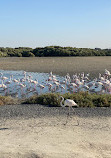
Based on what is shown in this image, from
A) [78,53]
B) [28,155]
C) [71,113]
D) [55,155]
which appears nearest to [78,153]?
[55,155]

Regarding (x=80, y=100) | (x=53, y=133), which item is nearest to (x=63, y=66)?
(x=80, y=100)

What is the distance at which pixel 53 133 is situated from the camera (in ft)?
22.1

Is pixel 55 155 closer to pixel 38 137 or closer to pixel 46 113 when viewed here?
pixel 38 137

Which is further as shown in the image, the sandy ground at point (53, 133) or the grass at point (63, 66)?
the grass at point (63, 66)

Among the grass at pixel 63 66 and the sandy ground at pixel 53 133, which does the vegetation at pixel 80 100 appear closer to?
the sandy ground at pixel 53 133

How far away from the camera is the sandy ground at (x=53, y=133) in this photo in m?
5.44

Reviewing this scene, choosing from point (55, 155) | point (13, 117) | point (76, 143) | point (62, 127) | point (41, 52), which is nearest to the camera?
point (55, 155)

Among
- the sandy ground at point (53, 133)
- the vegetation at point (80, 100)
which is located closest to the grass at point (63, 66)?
the vegetation at point (80, 100)

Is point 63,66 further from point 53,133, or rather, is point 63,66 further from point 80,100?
point 53,133

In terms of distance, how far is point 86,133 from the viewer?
6844mm

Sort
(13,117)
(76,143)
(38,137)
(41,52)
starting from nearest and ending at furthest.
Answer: (76,143)
(38,137)
(13,117)
(41,52)

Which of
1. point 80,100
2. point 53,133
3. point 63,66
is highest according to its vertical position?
point 63,66

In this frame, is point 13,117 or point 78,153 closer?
point 78,153

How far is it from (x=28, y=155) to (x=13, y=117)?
347cm
